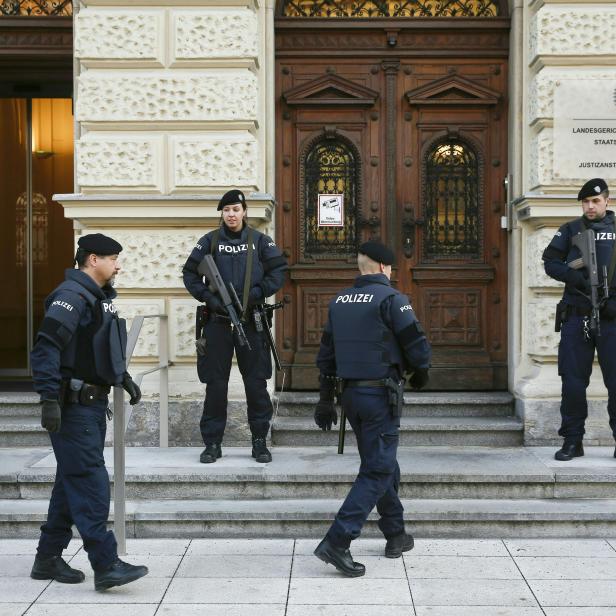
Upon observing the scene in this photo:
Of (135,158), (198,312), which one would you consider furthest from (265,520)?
(135,158)

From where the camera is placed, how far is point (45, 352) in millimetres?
5469

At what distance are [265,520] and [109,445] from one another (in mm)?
2136

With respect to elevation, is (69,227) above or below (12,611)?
above

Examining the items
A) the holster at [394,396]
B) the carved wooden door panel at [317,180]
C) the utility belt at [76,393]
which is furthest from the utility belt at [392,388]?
the carved wooden door panel at [317,180]

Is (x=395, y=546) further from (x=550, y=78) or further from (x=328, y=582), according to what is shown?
(x=550, y=78)

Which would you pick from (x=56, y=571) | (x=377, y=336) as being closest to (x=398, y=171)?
(x=377, y=336)

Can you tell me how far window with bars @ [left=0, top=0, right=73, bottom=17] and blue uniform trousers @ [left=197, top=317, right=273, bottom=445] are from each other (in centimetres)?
335

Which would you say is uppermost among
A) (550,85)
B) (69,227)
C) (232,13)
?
(232,13)

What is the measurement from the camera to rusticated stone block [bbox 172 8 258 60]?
8344 millimetres

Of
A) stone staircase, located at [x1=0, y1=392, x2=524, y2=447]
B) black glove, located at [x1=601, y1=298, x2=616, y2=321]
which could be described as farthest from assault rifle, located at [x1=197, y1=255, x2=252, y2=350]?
black glove, located at [x1=601, y1=298, x2=616, y2=321]

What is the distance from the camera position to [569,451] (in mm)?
7703

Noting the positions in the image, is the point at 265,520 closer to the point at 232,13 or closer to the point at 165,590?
the point at 165,590

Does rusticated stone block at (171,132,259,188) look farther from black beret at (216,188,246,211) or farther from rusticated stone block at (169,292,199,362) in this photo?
rusticated stone block at (169,292,199,362)

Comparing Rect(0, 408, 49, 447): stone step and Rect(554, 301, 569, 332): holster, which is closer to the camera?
Rect(554, 301, 569, 332): holster
